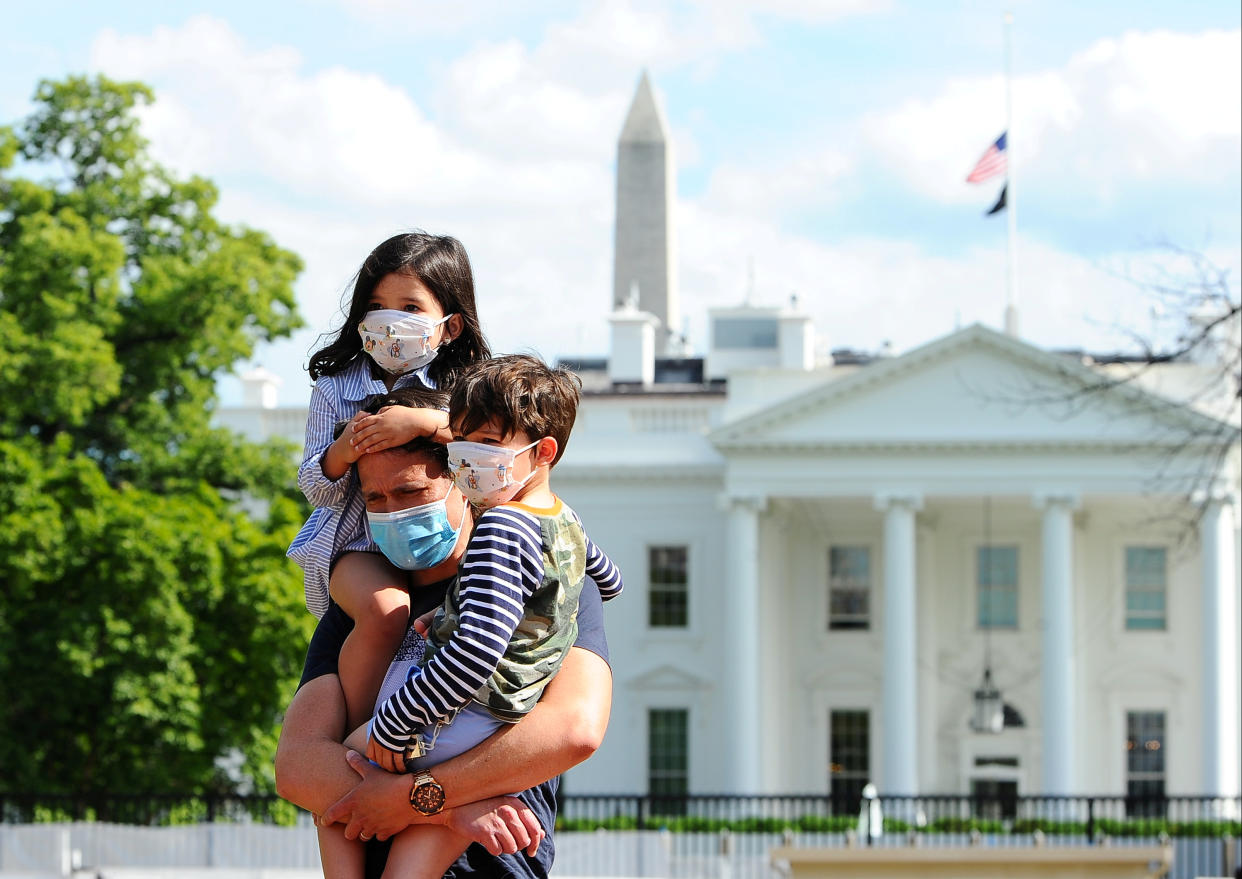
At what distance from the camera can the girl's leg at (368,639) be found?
4.13 metres

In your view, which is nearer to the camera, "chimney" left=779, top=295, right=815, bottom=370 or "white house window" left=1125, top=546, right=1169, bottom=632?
"white house window" left=1125, top=546, right=1169, bottom=632

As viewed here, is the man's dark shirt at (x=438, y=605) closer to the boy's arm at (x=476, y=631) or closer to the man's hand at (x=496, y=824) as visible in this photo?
the man's hand at (x=496, y=824)

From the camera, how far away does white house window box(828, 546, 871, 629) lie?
46500 mm

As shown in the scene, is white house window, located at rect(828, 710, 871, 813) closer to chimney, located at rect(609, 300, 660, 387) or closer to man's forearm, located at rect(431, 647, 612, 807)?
chimney, located at rect(609, 300, 660, 387)

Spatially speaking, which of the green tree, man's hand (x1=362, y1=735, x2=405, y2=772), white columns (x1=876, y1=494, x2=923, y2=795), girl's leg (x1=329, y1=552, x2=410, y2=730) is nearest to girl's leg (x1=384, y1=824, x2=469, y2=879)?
man's hand (x1=362, y1=735, x2=405, y2=772)

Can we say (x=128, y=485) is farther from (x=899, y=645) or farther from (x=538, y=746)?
(x=538, y=746)

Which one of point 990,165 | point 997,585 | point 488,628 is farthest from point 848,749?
point 488,628

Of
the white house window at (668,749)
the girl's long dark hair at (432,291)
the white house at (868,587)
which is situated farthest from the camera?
the white house window at (668,749)

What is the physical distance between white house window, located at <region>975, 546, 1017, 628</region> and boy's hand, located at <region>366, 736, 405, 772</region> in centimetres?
4305

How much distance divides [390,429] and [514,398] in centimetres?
34

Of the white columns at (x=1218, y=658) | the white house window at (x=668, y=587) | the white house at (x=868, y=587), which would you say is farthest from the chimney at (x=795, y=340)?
the white columns at (x=1218, y=658)

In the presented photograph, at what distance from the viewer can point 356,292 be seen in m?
4.54

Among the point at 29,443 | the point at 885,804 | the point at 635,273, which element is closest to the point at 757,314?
the point at 635,273

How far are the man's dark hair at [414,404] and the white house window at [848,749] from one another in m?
42.7
